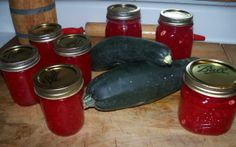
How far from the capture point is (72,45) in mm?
667

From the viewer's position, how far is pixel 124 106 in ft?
2.07

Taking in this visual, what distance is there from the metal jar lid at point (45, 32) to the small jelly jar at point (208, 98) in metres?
0.38

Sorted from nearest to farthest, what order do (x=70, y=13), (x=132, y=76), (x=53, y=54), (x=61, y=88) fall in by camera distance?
(x=61, y=88) → (x=132, y=76) → (x=53, y=54) → (x=70, y=13)

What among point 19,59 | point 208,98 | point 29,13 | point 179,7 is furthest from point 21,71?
point 179,7

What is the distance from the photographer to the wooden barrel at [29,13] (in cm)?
78

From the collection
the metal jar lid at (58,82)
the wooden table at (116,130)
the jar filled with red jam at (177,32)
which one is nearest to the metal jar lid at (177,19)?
the jar filled with red jam at (177,32)

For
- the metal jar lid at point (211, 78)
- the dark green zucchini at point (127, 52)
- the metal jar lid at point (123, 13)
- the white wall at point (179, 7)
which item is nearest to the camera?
the metal jar lid at point (211, 78)

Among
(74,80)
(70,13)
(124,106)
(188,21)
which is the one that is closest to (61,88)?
(74,80)

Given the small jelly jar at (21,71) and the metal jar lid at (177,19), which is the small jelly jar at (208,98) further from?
the small jelly jar at (21,71)

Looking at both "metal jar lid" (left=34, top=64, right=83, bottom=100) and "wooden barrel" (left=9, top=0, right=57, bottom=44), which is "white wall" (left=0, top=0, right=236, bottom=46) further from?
"metal jar lid" (left=34, top=64, right=83, bottom=100)

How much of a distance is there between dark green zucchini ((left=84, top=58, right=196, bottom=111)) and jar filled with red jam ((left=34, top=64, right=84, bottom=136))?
54mm

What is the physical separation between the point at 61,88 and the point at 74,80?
4 cm

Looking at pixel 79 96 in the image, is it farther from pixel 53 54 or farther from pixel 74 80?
pixel 53 54

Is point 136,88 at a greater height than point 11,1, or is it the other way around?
point 11,1
